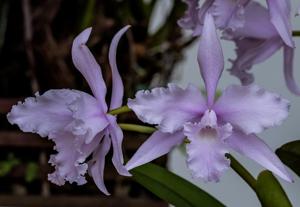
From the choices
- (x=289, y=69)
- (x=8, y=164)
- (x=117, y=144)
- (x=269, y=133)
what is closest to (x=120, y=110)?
(x=117, y=144)

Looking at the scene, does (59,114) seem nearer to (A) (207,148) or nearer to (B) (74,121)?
(B) (74,121)

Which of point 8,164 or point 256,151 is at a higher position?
point 256,151

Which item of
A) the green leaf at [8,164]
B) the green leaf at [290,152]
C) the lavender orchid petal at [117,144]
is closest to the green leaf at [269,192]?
the green leaf at [290,152]

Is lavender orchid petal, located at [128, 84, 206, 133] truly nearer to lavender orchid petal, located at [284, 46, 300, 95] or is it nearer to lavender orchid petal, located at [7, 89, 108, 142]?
lavender orchid petal, located at [7, 89, 108, 142]

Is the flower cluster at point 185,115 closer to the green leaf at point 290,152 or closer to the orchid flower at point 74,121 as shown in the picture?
the orchid flower at point 74,121

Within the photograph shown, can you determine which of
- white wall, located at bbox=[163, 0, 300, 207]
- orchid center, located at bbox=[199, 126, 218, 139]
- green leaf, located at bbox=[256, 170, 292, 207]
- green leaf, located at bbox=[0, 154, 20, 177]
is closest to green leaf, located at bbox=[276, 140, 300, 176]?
green leaf, located at bbox=[256, 170, 292, 207]

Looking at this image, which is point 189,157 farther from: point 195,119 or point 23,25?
point 23,25

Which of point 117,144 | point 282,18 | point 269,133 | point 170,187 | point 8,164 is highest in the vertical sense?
point 282,18
